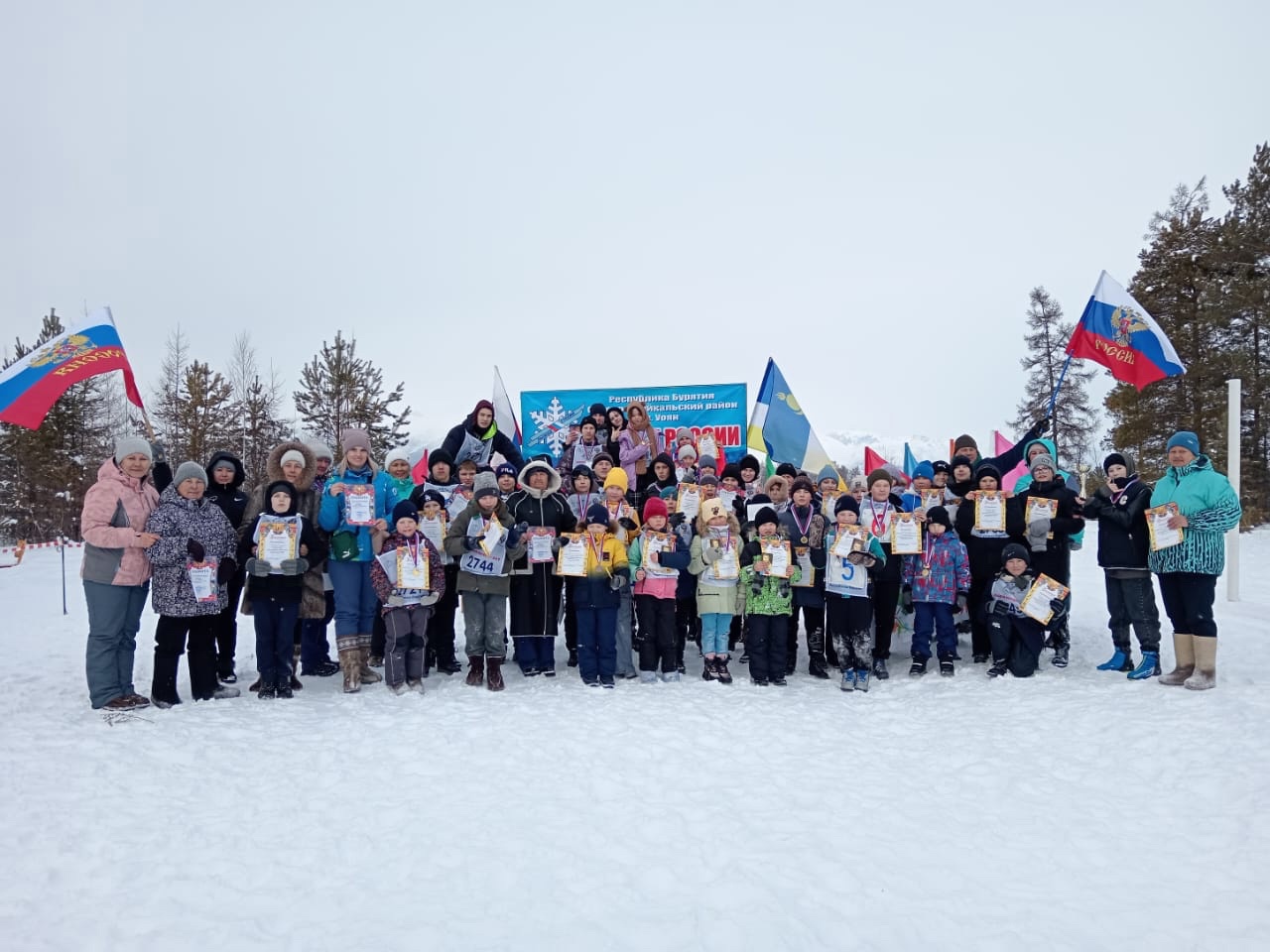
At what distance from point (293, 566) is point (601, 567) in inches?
116

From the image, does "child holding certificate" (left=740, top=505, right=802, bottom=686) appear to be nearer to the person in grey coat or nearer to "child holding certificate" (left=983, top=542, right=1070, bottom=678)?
"child holding certificate" (left=983, top=542, right=1070, bottom=678)

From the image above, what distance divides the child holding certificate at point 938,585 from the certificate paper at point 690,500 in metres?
2.41

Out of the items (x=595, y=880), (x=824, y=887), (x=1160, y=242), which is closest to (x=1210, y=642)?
(x=824, y=887)

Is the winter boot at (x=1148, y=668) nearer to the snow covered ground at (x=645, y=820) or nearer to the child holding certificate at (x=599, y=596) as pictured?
the snow covered ground at (x=645, y=820)

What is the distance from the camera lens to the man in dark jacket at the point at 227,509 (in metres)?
7.22

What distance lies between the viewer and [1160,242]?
85.5 feet

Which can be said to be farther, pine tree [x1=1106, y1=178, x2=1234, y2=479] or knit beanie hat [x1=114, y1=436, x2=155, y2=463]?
pine tree [x1=1106, y1=178, x2=1234, y2=479]

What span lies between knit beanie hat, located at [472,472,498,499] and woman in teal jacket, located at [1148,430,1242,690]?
6.37 metres

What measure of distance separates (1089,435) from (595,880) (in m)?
45.2

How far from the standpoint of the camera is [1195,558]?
262 inches

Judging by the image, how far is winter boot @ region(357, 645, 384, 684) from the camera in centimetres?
731

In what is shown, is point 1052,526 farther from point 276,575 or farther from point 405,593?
point 276,575

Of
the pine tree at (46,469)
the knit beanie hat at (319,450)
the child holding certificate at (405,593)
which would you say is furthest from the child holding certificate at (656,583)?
the pine tree at (46,469)

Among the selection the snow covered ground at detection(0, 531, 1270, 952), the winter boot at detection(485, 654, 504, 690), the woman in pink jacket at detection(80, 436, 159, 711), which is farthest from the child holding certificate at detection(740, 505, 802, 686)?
the woman in pink jacket at detection(80, 436, 159, 711)
